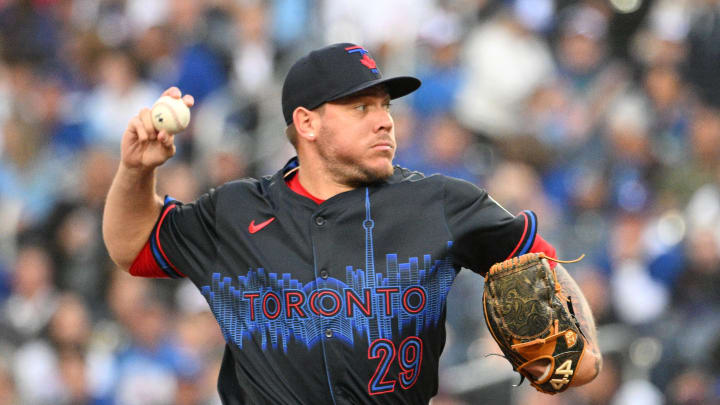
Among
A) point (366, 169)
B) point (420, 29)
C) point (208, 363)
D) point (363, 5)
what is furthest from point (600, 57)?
point (366, 169)

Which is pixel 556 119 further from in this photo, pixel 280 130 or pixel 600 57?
pixel 280 130

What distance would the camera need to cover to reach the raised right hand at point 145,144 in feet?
11.5

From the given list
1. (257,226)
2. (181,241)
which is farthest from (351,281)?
(181,241)

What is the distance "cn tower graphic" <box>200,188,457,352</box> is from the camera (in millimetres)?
3365

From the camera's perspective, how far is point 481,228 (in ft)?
11.1

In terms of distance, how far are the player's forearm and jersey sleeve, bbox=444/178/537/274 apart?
1027mm

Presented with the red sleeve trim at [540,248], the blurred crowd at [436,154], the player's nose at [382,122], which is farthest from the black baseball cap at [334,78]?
the blurred crowd at [436,154]

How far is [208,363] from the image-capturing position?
744cm

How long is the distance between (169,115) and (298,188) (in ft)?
1.69

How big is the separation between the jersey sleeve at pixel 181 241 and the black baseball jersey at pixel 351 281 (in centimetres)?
5

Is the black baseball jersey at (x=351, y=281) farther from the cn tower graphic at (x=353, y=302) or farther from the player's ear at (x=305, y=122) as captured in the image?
the player's ear at (x=305, y=122)

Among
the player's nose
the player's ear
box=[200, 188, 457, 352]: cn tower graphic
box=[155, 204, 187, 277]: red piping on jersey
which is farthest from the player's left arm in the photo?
box=[155, 204, 187, 277]: red piping on jersey

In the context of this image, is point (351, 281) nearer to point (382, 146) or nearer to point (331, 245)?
point (331, 245)

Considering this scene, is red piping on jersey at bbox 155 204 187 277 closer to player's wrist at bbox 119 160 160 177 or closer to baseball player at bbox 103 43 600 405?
baseball player at bbox 103 43 600 405
